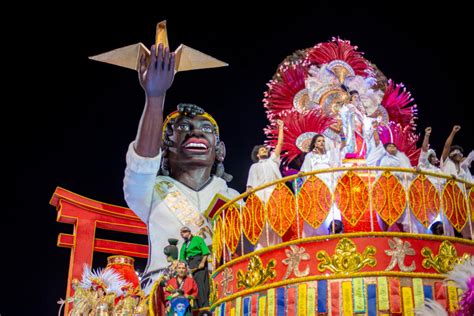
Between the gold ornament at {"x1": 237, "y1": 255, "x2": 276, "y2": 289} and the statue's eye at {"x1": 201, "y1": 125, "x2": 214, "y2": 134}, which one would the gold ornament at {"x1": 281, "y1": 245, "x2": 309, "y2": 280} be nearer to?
the gold ornament at {"x1": 237, "y1": 255, "x2": 276, "y2": 289}

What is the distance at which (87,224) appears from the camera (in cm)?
1104

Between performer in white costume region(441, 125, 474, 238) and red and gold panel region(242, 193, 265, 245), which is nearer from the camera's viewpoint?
red and gold panel region(242, 193, 265, 245)

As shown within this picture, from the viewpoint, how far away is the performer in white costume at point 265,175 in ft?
24.6

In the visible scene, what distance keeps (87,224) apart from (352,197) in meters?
5.24

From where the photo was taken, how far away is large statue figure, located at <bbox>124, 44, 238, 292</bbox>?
360 inches

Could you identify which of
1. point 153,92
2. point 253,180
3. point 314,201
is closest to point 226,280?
point 253,180

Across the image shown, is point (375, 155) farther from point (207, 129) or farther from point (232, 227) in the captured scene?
point (207, 129)

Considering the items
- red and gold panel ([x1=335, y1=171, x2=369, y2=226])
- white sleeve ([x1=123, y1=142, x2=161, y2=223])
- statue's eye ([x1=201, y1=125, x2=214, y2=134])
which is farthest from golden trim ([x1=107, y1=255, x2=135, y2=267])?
red and gold panel ([x1=335, y1=171, x2=369, y2=226])

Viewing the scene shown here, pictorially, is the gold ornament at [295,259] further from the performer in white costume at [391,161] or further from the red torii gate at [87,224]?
the red torii gate at [87,224]

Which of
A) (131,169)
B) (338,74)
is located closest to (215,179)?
(131,169)

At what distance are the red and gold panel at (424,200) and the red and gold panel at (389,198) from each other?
0.42 feet

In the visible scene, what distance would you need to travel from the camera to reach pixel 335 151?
26.8 feet

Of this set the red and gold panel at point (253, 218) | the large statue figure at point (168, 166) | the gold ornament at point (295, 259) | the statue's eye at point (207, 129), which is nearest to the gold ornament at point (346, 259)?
the gold ornament at point (295, 259)

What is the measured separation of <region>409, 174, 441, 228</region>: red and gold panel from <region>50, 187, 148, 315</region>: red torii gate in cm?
540
